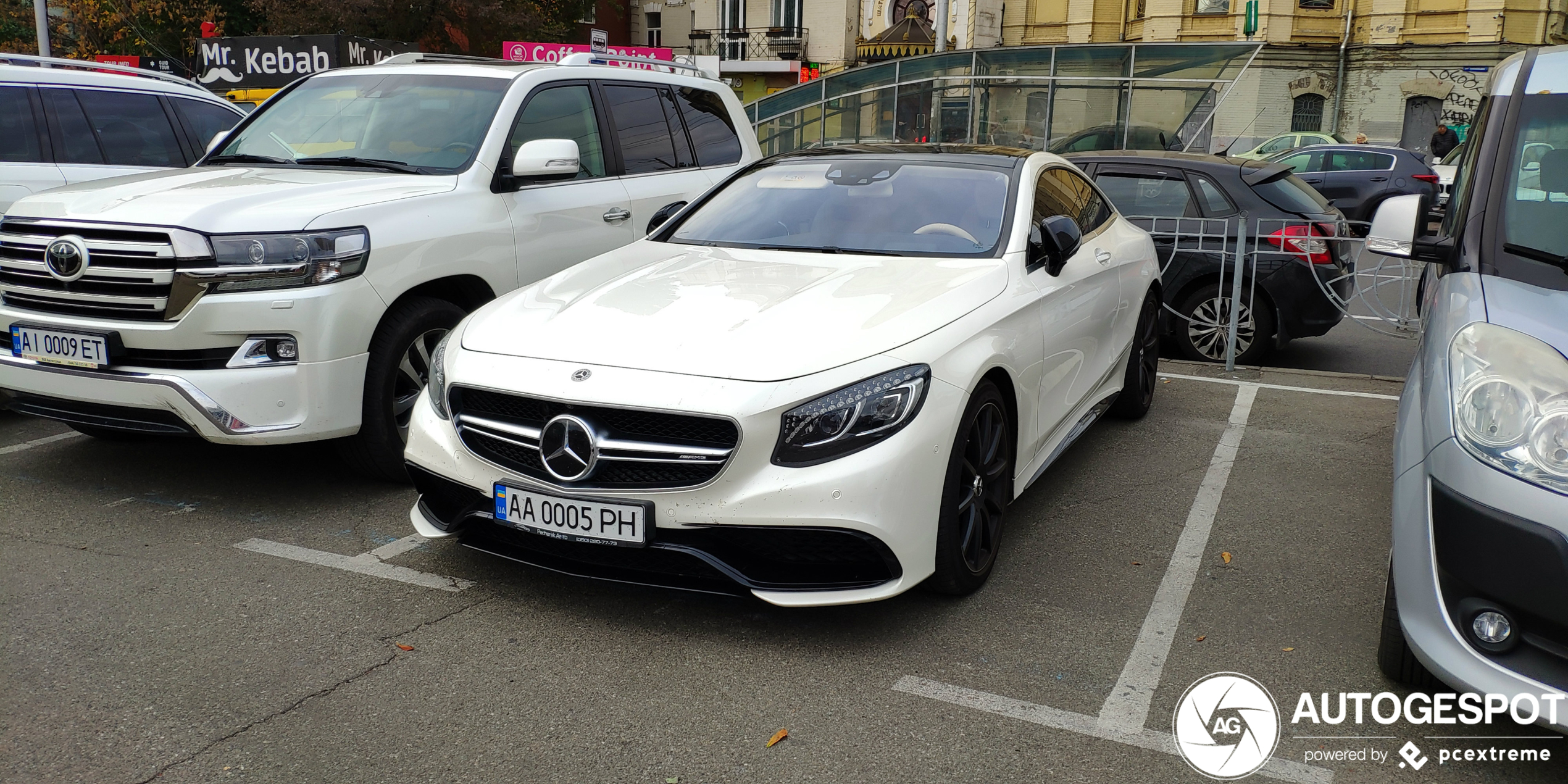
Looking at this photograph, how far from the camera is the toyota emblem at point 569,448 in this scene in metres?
3.45

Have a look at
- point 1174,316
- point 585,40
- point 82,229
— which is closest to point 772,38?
point 585,40

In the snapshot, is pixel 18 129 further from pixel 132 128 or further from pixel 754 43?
pixel 754 43

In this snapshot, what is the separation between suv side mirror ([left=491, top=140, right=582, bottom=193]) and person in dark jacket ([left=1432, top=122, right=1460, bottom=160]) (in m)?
23.6

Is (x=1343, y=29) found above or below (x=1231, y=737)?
above

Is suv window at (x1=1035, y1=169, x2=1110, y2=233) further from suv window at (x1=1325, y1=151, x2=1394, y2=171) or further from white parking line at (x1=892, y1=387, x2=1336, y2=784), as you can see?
suv window at (x1=1325, y1=151, x2=1394, y2=171)

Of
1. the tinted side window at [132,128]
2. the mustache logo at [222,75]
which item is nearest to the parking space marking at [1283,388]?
the tinted side window at [132,128]

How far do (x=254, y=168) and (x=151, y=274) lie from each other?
4.23ft

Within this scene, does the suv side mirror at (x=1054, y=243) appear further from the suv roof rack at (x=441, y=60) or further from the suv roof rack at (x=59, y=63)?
the suv roof rack at (x=59, y=63)

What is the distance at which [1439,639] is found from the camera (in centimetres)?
281

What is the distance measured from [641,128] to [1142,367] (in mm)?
3060

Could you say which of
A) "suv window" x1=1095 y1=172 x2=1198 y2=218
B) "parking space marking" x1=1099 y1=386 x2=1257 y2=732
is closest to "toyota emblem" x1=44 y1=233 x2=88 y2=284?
"parking space marking" x1=1099 y1=386 x2=1257 y2=732

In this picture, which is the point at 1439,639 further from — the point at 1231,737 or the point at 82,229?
the point at 82,229

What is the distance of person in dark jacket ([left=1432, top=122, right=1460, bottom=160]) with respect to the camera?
23953 millimetres

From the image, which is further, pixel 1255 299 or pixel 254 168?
pixel 1255 299
